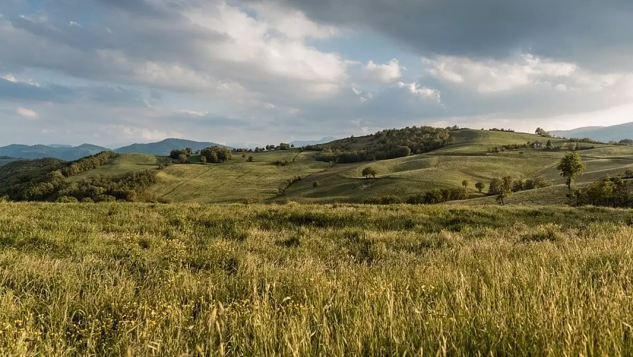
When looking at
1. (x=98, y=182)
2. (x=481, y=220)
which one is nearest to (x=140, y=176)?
(x=98, y=182)

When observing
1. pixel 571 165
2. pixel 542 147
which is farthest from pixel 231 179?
pixel 542 147

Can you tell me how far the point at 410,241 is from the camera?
38.4ft

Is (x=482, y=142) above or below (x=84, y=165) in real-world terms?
above

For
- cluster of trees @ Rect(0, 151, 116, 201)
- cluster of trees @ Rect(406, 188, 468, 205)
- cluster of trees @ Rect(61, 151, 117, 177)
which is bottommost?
cluster of trees @ Rect(406, 188, 468, 205)

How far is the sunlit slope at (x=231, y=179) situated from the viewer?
123m

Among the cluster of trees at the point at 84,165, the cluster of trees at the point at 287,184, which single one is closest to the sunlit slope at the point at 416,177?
the cluster of trees at the point at 287,184

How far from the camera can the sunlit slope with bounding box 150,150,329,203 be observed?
404ft

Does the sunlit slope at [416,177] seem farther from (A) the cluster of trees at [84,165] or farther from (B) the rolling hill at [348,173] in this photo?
(A) the cluster of trees at [84,165]

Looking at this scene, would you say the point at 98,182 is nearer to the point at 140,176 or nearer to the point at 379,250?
the point at 140,176

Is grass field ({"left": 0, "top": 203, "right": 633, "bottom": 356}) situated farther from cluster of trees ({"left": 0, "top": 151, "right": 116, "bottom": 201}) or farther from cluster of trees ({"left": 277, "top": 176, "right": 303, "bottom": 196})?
cluster of trees ({"left": 0, "top": 151, "right": 116, "bottom": 201})

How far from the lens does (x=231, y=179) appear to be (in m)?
145

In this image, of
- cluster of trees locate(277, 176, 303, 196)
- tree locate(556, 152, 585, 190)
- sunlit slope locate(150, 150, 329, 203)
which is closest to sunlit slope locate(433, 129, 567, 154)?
sunlit slope locate(150, 150, 329, 203)

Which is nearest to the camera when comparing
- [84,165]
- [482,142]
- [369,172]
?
[369,172]

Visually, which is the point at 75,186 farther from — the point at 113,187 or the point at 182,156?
the point at 182,156
